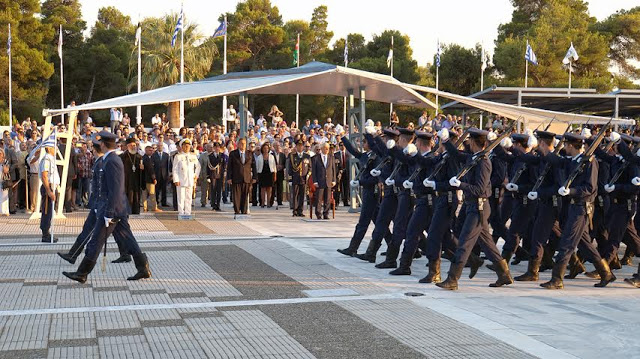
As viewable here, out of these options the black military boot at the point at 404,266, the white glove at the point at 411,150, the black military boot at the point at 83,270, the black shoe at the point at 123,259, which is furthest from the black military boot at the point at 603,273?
the black shoe at the point at 123,259

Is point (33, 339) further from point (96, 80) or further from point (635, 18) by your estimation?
point (635, 18)

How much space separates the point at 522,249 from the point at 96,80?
45.4m

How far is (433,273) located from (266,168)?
11916mm

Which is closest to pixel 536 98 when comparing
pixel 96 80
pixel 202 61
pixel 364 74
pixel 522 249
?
pixel 364 74

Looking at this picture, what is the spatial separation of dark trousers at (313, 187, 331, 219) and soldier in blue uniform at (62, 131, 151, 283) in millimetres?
9002

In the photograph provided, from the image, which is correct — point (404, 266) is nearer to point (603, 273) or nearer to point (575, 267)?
point (575, 267)

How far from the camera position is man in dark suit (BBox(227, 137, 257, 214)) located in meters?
19.5

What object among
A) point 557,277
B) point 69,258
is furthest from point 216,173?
point 557,277

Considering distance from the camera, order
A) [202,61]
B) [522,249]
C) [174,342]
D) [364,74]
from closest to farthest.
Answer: [174,342]
[522,249]
[364,74]
[202,61]

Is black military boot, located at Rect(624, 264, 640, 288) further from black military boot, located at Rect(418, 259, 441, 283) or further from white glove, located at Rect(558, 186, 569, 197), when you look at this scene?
black military boot, located at Rect(418, 259, 441, 283)

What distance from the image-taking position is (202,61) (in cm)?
4650

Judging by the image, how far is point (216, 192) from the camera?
2162cm

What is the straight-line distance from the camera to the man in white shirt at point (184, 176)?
18797mm

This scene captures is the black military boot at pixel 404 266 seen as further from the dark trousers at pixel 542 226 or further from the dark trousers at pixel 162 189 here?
the dark trousers at pixel 162 189
